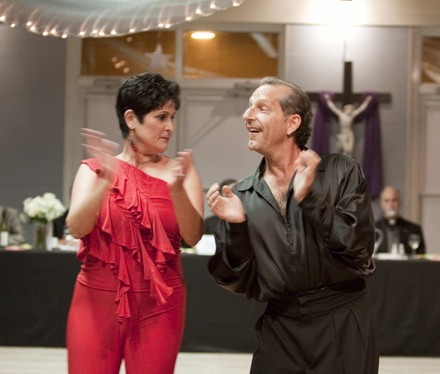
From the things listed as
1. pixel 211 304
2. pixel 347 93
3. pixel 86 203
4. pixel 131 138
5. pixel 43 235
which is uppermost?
pixel 347 93

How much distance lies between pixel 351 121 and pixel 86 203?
7.20m

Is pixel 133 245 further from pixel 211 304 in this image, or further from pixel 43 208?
pixel 43 208

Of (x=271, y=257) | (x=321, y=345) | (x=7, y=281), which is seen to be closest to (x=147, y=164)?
(x=271, y=257)

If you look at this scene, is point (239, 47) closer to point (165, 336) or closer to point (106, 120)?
point (106, 120)

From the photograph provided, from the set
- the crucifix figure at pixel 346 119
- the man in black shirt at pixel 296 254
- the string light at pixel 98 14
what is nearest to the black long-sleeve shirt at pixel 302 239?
the man in black shirt at pixel 296 254

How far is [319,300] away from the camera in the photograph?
8.89 feet

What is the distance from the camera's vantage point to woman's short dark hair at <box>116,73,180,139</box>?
2.86 m

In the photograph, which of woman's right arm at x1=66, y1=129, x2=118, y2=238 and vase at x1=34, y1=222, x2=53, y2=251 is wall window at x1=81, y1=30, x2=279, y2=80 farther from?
woman's right arm at x1=66, y1=129, x2=118, y2=238

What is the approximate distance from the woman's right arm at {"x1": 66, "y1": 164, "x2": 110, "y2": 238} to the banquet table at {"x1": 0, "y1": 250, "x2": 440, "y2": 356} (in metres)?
3.61

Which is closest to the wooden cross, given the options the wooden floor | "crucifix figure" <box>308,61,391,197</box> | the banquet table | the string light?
"crucifix figure" <box>308,61,391,197</box>

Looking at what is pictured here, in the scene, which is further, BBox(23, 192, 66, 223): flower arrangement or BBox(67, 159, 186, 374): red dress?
BBox(23, 192, 66, 223): flower arrangement

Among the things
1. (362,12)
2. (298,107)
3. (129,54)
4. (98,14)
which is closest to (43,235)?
(129,54)

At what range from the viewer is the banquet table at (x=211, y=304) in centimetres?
642

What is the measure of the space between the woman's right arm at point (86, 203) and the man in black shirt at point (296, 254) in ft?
1.12
